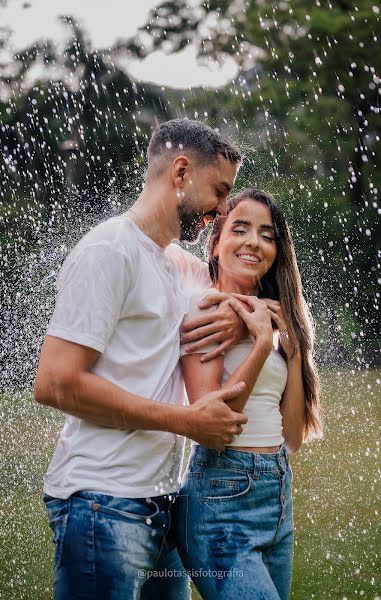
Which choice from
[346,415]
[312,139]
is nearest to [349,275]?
[312,139]

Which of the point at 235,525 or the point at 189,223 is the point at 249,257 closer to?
the point at 189,223

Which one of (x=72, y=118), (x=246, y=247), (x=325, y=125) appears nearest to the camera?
(x=246, y=247)

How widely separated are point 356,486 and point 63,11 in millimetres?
14993

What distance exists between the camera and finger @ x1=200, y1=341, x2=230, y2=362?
2480mm

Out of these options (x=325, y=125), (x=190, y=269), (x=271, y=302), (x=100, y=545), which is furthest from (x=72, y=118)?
(x=100, y=545)

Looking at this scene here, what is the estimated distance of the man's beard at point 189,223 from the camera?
2.61 m

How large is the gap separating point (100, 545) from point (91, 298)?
0.60 m

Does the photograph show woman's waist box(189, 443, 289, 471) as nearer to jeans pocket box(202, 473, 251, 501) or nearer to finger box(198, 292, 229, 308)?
jeans pocket box(202, 473, 251, 501)

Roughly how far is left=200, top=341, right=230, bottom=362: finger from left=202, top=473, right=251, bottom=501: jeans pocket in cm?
32

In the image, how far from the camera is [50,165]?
18.7 metres

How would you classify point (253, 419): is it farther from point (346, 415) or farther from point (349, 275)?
point (349, 275)

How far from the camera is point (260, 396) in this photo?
2.63 metres

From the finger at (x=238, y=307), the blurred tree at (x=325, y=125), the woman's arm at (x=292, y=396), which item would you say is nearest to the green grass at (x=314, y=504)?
the woman's arm at (x=292, y=396)

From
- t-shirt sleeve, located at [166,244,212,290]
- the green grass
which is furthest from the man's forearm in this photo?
the green grass
